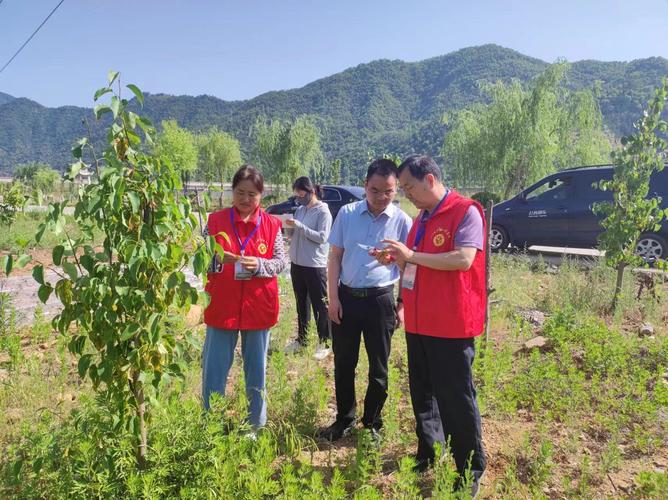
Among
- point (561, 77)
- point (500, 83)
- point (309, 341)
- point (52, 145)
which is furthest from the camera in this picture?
point (52, 145)

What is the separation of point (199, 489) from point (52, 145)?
216056mm

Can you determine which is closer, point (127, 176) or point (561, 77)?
point (127, 176)

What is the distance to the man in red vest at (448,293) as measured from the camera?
2.23 m

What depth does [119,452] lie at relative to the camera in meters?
1.90

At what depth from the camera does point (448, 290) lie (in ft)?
7.44

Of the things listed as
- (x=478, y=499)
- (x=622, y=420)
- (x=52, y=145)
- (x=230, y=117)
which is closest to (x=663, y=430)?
(x=622, y=420)

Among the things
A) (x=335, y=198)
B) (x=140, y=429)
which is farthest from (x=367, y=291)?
(x=335, y=198)

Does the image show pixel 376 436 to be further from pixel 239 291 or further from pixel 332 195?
pixel 332 195

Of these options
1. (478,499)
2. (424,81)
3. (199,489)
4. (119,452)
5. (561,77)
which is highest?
(424,81)

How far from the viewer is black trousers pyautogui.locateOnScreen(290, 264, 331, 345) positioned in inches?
179

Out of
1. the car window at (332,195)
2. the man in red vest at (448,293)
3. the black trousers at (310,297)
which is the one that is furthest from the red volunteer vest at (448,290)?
the car window at (332,195)

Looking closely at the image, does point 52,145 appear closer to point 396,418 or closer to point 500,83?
point 500,83

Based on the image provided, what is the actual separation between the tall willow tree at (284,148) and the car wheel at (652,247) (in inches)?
896

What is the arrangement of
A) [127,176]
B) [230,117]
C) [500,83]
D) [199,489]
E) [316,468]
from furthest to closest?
[230,117]
[500,83]
[316,468]
[199,489]
[127,176]
